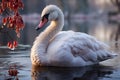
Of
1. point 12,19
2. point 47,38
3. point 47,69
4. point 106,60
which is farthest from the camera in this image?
point 106,60

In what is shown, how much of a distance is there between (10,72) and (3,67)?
0.70 metres

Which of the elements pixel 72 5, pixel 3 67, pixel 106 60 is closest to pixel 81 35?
pixel 106 60

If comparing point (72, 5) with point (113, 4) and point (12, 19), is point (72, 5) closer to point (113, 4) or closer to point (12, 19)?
point (113, 4)

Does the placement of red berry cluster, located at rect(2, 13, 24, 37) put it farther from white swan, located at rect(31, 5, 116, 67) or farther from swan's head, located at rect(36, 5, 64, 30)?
swan's head, located at rect(36, 5, 64, 30)

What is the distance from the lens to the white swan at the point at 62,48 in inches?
342

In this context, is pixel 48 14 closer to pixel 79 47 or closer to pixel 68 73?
pixel 79 47

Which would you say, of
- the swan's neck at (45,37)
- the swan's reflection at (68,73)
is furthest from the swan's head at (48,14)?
the swan's reflection at (68,73)

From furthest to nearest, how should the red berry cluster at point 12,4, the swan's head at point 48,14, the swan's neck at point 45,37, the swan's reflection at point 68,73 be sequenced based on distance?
the swan's head at point 48,14 < the swan's neck at point 45,37 < the swan's reflection at point 68,73 < the red berry cluster at point 12,4

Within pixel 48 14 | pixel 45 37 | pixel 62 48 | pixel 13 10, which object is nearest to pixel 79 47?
pixel 62 48

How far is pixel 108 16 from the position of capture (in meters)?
53.9

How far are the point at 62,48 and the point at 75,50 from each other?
342 millimetres

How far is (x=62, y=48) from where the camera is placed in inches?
342

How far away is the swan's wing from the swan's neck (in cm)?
12

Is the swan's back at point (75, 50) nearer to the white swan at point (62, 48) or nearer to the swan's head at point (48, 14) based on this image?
the white swan at point (62, 48)
